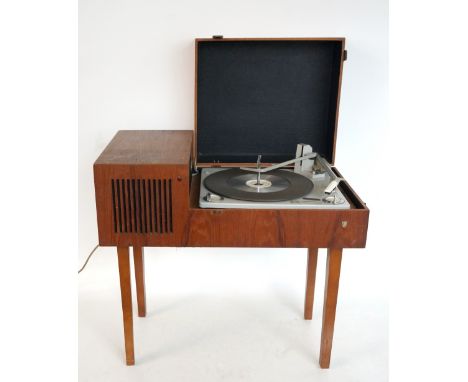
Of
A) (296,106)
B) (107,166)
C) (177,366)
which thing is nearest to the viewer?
(107,166)

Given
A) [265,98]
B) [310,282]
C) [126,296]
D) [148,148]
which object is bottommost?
[310,282]

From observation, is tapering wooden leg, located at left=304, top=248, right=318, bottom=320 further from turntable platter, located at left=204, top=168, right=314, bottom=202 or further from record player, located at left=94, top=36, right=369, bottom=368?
turntable platter, located at left=204, top=168, right=314, bottom=202

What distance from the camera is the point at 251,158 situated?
197 centimetres

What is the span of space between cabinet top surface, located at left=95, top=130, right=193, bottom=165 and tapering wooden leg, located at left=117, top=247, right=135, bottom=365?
0.30 meters

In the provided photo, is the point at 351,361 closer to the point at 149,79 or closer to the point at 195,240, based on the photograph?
the point at 195,240

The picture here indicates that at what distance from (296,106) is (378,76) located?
374 mm

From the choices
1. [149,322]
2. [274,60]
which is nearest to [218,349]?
[149,322]

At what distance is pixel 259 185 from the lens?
1.72 metres

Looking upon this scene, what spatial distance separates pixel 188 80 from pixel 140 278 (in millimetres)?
836

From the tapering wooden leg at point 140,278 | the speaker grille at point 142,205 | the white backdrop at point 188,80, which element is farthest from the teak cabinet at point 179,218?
the white backdrop at point 188,80

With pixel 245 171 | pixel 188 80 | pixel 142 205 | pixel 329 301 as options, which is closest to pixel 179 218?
pixel 142 205

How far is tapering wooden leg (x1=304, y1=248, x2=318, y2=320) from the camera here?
199cm

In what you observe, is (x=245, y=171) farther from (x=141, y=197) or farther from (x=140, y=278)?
(x=140, y=278)

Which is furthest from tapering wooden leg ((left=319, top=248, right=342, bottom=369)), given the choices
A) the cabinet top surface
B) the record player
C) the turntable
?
the cabinet top surface
